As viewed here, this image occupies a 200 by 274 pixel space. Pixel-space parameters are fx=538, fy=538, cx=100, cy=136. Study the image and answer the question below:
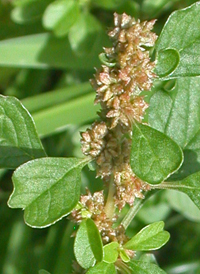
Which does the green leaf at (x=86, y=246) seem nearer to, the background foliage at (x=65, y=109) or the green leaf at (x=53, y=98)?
the background foliage at (x=65, y=109)

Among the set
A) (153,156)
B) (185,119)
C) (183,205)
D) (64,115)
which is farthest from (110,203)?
(183,205)

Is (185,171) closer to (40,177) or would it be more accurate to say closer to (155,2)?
(40,177)

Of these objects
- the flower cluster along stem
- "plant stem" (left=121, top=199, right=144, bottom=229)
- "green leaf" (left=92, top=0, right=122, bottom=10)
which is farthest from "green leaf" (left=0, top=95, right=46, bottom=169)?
"green leaf" (left=92, top=0, right=122, bottom=10)

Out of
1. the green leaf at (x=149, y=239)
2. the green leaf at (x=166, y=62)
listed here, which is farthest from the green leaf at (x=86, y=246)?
the green leaf at (x=166, y=62)

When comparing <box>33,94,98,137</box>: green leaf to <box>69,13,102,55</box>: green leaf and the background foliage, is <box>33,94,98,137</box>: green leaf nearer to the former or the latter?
the background foliage

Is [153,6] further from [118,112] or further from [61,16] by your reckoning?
[118,112]

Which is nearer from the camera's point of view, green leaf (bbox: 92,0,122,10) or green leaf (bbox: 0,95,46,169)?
green leaf (bbox: 0,95,46,169)
